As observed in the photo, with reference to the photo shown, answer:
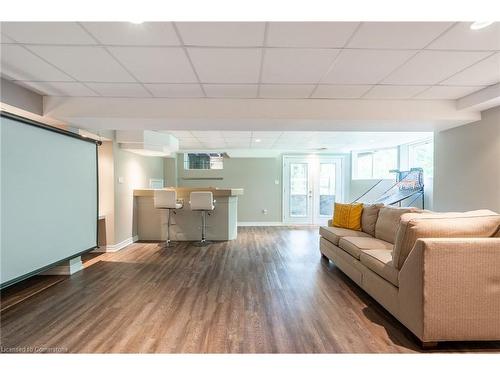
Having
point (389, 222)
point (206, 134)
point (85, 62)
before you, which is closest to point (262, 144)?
point (206, 134)

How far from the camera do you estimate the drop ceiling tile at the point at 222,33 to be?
1.75 metres

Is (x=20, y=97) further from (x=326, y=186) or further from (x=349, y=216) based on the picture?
(x=326, y=186)

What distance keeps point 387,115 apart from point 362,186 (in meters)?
4.66

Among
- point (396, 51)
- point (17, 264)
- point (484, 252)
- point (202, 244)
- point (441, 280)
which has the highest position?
point (396, 51)

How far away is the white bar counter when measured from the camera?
18.1 feet

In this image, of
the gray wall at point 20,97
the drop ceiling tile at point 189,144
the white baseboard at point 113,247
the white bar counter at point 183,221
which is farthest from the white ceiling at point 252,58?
the drop ceiling tile at point 189,144

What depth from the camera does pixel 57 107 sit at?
316cm

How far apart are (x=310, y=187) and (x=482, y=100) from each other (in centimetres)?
509

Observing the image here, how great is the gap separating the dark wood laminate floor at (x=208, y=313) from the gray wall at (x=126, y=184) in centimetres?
114

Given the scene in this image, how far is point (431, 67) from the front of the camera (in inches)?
93.4

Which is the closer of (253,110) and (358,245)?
(358,245)
